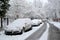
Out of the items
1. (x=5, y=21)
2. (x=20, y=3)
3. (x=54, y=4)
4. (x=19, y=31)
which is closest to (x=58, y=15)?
(x=54, y=4)

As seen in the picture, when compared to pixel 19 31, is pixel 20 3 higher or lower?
higher

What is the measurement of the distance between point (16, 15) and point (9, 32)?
22519 mm

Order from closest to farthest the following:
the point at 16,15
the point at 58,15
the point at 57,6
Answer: the point at 16,15, the point at 57,6, the point at 58,15

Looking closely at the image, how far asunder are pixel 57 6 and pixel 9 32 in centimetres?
5186

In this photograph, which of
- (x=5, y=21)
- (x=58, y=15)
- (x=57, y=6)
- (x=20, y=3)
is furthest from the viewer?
(x=58, y=15)

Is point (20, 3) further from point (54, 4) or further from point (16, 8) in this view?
point (54, 4)

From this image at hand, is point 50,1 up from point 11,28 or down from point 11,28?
up

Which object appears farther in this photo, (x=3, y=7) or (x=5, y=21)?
(x=5, y=21)

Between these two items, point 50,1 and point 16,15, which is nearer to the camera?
point 16,15

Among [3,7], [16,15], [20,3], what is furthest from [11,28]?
[20,3]

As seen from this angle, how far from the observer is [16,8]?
3994 cm

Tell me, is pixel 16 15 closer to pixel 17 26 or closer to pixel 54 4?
pixel 17 26

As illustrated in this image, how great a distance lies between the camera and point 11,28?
1708 centimetres

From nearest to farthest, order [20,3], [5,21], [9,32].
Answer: [9,32]
[5,21]
[20,3]
